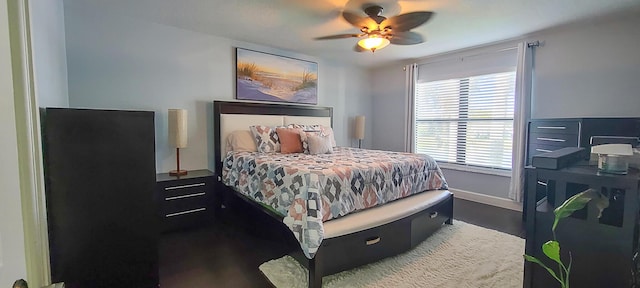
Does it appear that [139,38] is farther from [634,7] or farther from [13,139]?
[634,7]

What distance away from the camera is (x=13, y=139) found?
616 millimetres

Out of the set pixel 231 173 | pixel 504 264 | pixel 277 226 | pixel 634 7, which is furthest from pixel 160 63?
pixel 634 7

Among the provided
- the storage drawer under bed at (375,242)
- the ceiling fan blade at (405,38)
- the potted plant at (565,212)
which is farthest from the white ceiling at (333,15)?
the potted plant at (565,212)

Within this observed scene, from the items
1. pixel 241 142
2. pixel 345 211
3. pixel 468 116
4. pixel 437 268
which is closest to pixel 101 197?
pixel 345 211

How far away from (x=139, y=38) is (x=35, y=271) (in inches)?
115

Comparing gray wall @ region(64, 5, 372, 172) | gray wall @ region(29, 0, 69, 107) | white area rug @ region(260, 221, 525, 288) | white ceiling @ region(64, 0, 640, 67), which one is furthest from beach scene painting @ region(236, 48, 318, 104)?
white area rug @ region(260, 221, 525, 288)

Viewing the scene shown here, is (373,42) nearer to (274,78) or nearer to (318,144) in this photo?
(318,144)

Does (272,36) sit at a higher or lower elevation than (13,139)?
higher

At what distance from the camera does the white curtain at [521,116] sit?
347 cm

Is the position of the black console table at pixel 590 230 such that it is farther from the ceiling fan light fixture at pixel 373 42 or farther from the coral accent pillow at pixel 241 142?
the coral accent pillow at pixel 241 142

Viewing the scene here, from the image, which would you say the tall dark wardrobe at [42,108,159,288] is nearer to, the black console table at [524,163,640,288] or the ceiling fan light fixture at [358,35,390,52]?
the ceiling fan light fixture at [358,35,390,52]

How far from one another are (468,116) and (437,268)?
2804 millimetres

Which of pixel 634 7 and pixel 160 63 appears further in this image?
pixel 160 63

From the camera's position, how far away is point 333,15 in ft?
9.27
